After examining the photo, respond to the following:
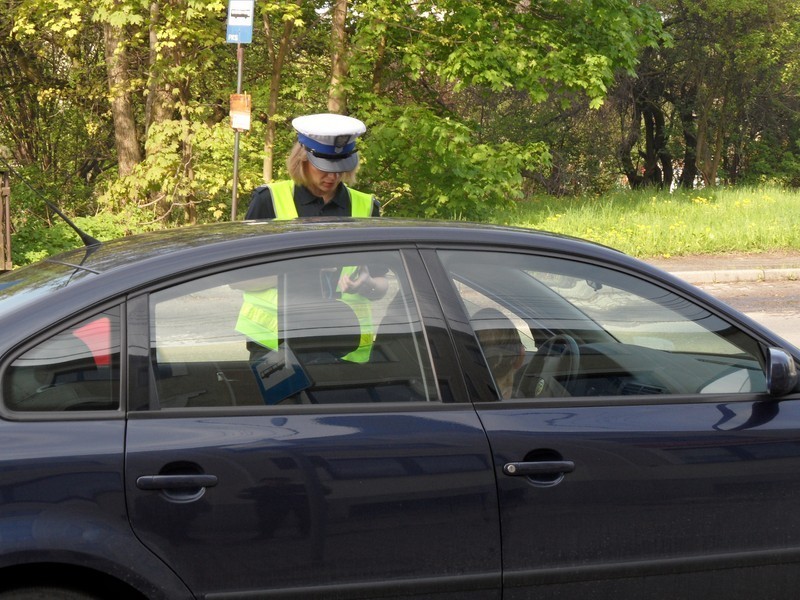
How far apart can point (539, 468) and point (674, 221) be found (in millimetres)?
15105

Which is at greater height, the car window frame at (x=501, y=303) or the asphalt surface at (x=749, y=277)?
the car window frame at (x=501, y=303)

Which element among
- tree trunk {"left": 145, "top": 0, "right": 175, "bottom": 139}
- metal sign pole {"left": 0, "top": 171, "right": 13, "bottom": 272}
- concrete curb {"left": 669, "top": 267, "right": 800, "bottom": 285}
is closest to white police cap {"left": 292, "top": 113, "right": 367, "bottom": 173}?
metal sign pole {"left": 0, "top": 171, "right": 13, "bottom": 272}

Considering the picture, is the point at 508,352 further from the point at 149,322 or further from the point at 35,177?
the point at 35,177

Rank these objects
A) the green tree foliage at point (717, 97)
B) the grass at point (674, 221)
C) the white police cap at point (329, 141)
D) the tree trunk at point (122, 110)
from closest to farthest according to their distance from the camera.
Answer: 1. the white police cap at point (329, 141)
2. the grass at point (674, 221)
3. the tree trunk at point (122, 110)
4. the green tree foliage at point (717, 97)

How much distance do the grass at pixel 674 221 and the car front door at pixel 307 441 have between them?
13.0 meters

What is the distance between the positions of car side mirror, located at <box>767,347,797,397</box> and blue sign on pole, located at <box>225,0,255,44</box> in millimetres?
10302

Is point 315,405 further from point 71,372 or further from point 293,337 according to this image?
point 71,372

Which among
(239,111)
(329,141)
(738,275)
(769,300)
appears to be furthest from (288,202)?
(738,275)

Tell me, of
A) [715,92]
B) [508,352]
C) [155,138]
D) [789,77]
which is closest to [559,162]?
[715,92]

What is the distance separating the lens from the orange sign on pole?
12.8 meters

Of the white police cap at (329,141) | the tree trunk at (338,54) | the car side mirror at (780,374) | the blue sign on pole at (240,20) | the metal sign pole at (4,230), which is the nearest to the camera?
the car side mirror at (780,374)

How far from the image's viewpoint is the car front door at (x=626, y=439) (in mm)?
2777

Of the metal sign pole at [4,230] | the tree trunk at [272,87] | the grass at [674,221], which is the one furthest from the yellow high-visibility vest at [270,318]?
the tree trunk at [272,87]

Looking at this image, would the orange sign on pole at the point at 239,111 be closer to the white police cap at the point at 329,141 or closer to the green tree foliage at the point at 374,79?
the green tree foliage at the point at 374,79
